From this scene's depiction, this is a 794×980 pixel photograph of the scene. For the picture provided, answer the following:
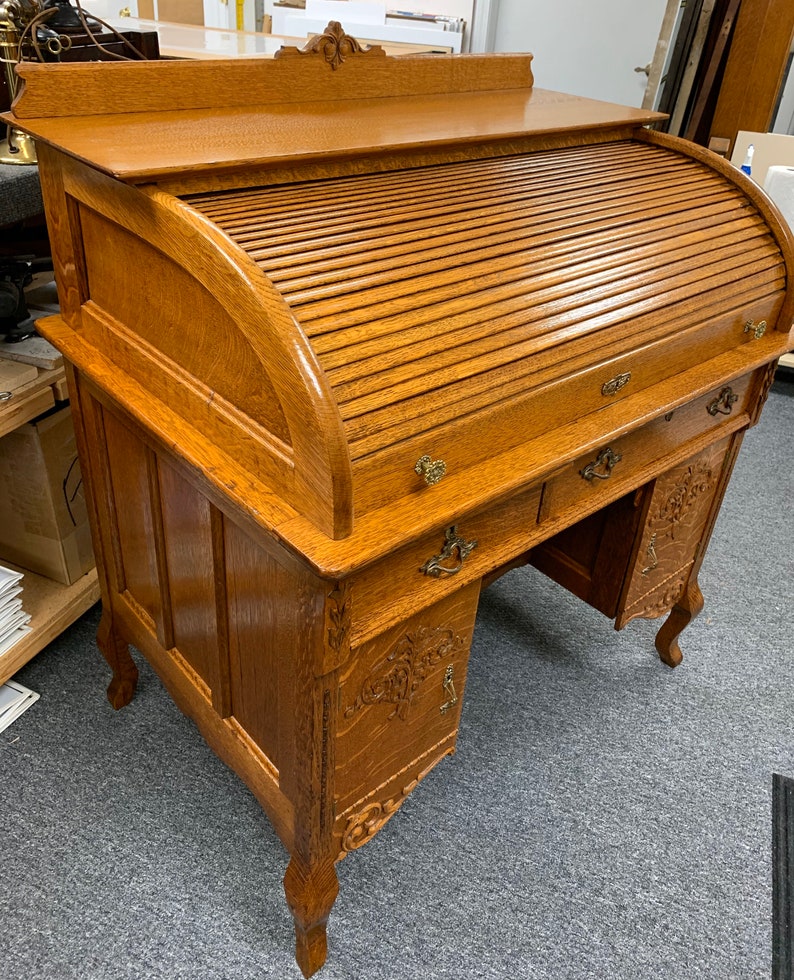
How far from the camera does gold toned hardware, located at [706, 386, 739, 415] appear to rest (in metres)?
1.53

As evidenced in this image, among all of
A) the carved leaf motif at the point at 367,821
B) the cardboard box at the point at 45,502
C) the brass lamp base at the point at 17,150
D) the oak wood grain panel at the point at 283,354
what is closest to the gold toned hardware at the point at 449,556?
the oak wood grain panel at the point at 283,354

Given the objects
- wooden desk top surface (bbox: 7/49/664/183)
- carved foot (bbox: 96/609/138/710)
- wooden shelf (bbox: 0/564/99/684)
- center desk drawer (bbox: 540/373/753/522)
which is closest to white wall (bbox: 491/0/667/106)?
wooden desk top surface (bbox: 7/49/664/183)

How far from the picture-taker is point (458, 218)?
1172 mm

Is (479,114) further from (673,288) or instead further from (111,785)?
(111,785)

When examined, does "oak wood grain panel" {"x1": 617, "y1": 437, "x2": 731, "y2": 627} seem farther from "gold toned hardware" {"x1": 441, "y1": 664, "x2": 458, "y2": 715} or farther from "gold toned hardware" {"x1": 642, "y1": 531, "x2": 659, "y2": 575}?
"gold toned hardware" {"x1": 441, "y1": 664, "x2": 458, "y2": 715}

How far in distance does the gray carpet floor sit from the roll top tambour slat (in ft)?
3.21

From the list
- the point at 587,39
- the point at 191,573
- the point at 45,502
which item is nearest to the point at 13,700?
the point at 45,502

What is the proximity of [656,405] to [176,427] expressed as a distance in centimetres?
73

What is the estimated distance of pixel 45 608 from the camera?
71.6 inches

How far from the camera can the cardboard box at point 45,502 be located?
1.73 m

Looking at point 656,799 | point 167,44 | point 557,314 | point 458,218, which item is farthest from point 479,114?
point 167,44

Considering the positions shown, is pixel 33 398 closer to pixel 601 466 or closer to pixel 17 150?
pixel 17 150

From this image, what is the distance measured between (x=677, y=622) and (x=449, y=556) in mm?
1105

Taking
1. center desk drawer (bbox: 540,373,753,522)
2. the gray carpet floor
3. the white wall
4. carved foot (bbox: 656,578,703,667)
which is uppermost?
the white wall
